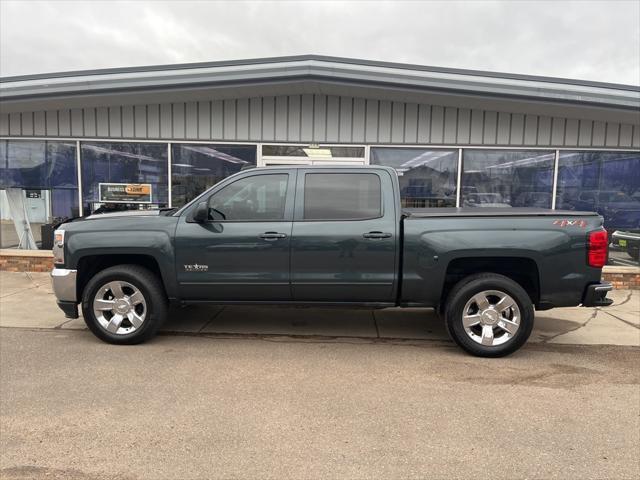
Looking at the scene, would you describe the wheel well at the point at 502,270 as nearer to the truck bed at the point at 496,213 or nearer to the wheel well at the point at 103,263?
the truck bed at the point at 496,213

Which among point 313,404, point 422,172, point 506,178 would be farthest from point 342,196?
point 506,178

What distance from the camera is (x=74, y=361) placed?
14.8 ft

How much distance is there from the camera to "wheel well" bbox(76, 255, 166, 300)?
16.6 feet

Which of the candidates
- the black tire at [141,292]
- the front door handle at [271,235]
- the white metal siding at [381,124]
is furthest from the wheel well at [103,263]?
the white metal siding at [381,124]

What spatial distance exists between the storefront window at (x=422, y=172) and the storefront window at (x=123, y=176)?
426cm

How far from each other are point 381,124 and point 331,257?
482 cm

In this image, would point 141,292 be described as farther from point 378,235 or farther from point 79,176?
point 79,176

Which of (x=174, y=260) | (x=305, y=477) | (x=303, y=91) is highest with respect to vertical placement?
(x=303, y=91)

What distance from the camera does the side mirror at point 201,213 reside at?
15.7ft

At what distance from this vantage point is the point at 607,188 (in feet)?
29.6

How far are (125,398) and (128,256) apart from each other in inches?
71.6

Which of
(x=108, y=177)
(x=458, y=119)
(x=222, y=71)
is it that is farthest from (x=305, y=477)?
(x=108, y=177)

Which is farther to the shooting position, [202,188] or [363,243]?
[202,188]

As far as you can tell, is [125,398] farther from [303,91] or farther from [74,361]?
[303,91]
